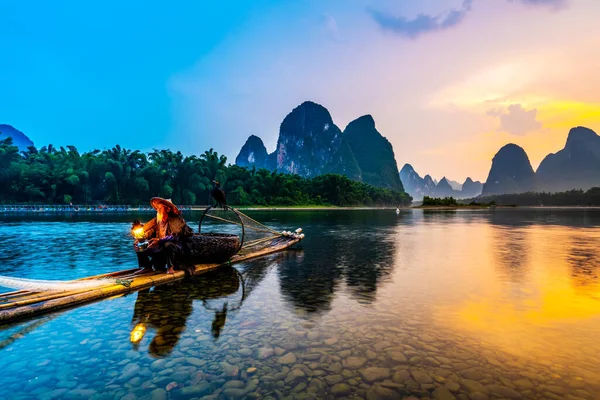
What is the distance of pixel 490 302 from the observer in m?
7.89

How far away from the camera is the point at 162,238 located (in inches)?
360

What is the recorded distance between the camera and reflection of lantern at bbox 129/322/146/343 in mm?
5520

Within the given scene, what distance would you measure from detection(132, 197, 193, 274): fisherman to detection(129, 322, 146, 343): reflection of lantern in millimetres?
3178

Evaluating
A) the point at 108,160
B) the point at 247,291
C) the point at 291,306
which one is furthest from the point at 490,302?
the point at 108,160

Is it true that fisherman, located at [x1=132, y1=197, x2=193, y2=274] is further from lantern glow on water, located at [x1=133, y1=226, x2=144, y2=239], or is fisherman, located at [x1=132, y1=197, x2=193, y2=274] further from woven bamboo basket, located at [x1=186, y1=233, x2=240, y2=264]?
woven bamboo basket, located at [x1=186, y1=233, x2=240, y2=264]

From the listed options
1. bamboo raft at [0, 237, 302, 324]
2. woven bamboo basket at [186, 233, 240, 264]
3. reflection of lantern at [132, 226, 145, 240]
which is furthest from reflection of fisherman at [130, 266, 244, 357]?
reflection of lantern at [132, 226, 145, 240]

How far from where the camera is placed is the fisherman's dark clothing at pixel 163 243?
927cm

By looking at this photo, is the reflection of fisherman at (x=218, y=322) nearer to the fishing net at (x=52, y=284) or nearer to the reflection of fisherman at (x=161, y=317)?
the reflection of fisherman at (x=161, y=317)

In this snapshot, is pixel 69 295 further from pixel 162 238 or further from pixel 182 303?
pixel 162 238

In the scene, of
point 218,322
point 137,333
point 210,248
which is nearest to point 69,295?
point 137,333

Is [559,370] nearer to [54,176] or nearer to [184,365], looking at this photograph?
[184,365]

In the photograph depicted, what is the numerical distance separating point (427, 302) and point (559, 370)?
10.8 feet

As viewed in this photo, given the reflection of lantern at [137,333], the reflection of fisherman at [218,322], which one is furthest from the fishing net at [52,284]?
the reflection of fisherman at [218,322]

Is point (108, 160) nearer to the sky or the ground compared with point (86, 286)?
nearer to the sky
